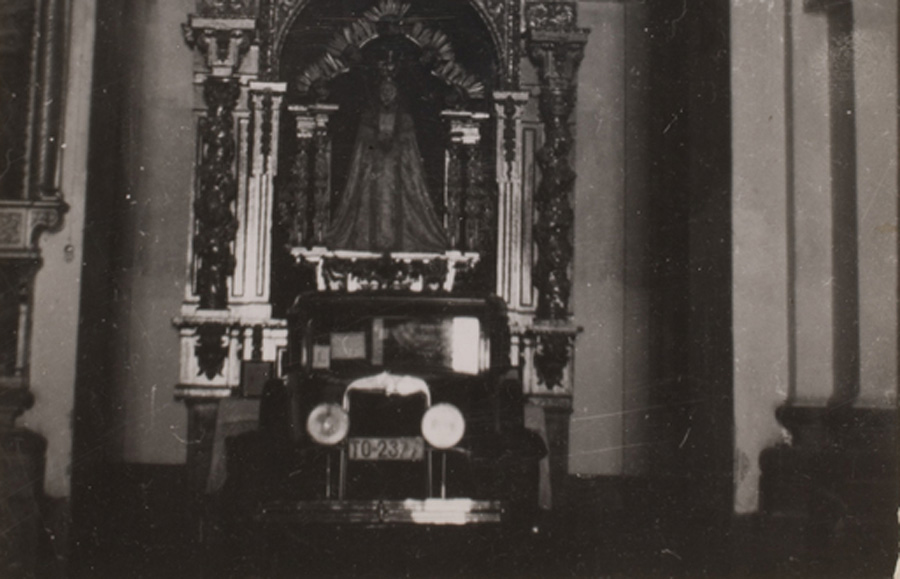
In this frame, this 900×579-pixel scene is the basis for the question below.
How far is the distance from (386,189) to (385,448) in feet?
9.82

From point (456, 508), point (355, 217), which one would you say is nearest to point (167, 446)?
point (355, 217)

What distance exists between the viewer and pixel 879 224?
5340mm

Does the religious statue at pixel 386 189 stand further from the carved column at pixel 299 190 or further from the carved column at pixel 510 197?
the carved column at pixel 510 197

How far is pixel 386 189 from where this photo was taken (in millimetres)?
7293

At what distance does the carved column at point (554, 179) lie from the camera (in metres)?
7.24

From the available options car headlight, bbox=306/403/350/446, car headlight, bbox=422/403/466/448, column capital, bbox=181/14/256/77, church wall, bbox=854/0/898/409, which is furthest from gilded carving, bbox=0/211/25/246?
church wall, bbox=854/0/898/409

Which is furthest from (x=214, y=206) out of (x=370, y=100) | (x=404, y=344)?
(x=404, y=344)

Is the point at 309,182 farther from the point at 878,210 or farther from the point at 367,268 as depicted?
the point at 878,210

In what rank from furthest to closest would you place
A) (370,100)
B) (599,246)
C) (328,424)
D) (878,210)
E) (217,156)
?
(599,246) < (370,100) < (217,156) < (878,210) < (328,424)

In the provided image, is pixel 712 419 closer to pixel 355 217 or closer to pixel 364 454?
pixel 364 454

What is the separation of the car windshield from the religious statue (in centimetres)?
184

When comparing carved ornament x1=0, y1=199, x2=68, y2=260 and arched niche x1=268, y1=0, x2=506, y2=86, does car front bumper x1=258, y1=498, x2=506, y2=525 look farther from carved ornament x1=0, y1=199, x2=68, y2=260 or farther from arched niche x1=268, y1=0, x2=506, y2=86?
arched niche x1=268, y1=0, x2=506, y2=86

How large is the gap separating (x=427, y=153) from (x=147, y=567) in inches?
147

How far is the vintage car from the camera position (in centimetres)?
464
